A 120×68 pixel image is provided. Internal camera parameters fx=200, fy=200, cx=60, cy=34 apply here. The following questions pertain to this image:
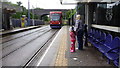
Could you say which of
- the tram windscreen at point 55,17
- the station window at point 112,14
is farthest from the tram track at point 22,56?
the tram windscreen at point 55,17

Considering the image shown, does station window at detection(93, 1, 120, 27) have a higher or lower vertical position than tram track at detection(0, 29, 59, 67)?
higher

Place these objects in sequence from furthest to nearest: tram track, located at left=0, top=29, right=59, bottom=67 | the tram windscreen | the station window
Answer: the tram windscreen, the station window, tram track, located at left=0, top=29, right=59, bottom=67

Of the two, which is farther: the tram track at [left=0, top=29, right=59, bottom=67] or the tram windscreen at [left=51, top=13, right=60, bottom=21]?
the tram windscreen at [left=51, top=13, right=60, bottom=21]

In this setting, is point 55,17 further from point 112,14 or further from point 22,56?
point 112,14

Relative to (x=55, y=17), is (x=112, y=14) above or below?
below

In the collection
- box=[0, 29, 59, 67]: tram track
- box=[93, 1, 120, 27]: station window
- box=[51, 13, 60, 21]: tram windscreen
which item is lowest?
box=[0, 29, 59, 67]: tram track

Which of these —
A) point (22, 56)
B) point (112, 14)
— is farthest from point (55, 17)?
point (112, 14)

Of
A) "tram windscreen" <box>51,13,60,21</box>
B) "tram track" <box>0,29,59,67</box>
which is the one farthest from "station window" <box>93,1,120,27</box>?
"tram windscreen" <box>51,13,60,21</box>

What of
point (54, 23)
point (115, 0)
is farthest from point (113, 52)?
point (54, 23)

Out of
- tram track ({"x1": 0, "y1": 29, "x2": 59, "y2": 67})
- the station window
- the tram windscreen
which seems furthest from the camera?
the tram windscreen

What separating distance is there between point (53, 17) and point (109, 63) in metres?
29.7

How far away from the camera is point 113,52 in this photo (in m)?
5.77

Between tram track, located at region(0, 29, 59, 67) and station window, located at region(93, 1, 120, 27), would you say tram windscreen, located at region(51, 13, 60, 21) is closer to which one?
tram track, located at region(0, 29, 59, 67)

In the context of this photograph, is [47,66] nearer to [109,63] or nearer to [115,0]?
[109,63]
